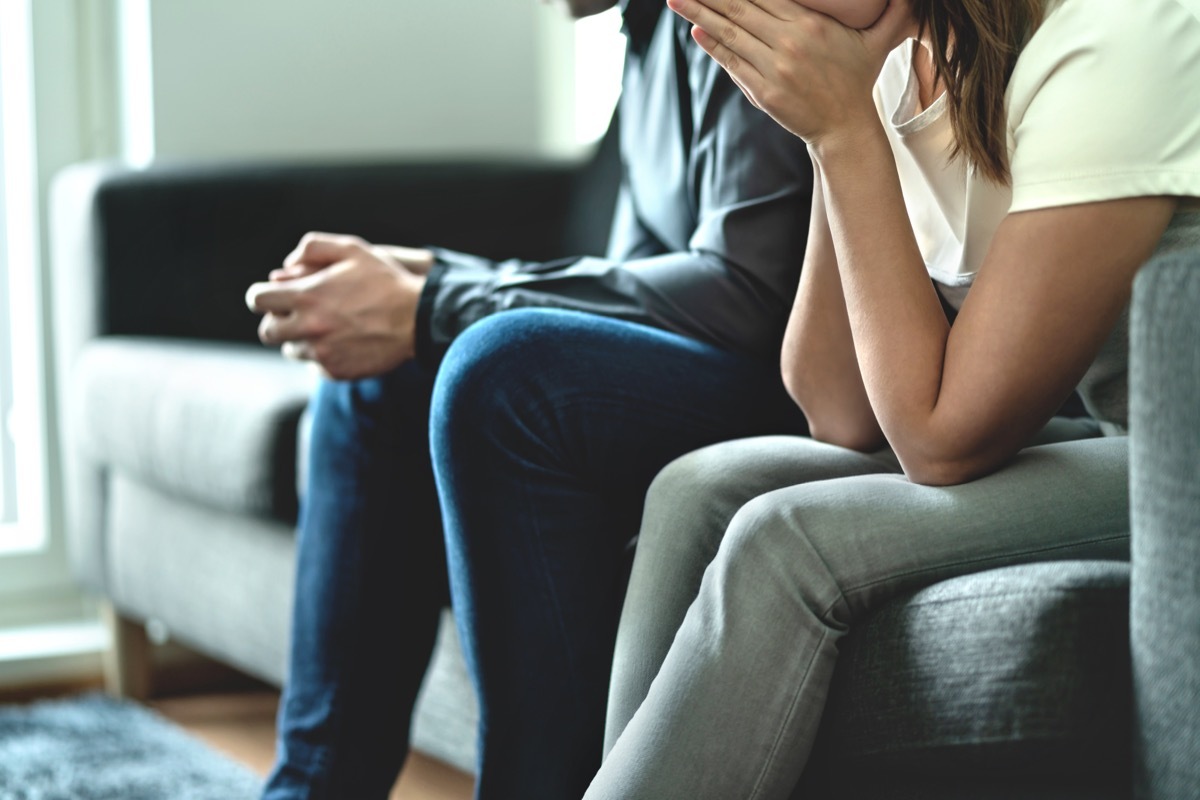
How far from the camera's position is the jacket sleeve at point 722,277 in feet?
3.95

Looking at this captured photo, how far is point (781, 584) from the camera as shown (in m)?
0.81

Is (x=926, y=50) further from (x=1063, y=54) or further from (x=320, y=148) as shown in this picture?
(x=320, y=148)

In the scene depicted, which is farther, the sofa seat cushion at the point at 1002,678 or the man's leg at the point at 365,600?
the man's leg at the point at 365,600

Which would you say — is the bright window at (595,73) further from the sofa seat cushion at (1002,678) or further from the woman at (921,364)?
the sofa seat cushion at (1002,678)

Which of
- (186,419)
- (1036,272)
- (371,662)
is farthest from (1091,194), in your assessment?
(186,419)

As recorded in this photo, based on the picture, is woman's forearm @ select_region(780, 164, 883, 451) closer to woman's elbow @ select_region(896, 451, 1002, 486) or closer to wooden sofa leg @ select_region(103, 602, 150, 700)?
woman's elbow @ select_region(896, 451, 1002, 486)

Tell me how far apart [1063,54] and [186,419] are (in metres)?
1.13

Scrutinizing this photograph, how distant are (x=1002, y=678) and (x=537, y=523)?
393mm

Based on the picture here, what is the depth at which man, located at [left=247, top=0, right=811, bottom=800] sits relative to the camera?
40.8 inches

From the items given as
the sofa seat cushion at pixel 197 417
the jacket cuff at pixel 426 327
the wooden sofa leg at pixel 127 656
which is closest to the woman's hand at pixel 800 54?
the jacket cuff at pixel 426 327

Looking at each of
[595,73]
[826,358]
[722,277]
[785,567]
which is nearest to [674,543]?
[785,567]

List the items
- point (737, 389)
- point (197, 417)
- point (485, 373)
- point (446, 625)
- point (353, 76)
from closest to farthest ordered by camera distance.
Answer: point (485, 373) → point (737, 389) → point (446, 625) → point (197, 417) → point (353, 76)

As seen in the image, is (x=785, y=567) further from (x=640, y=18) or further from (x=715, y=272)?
(x=640, y=18)

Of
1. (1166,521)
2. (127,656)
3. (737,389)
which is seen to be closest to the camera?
(1166,521)
